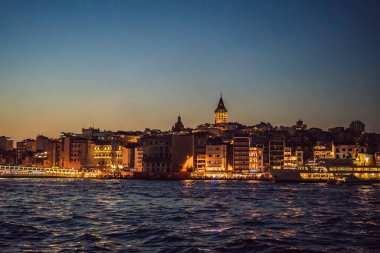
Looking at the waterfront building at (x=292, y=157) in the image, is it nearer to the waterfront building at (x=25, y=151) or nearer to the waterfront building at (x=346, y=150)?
the waterfront building at (x=346, y=150)

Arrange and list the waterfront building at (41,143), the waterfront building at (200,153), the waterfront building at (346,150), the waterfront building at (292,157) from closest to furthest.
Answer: the waterfront building at (346,150)
the waterfront building at (200,153)
the waterfront building at (292,157)
the waterfront building at (41,143)

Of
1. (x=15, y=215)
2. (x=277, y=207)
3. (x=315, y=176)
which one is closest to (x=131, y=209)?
(x=15, y=215)

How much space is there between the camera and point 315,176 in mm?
107688

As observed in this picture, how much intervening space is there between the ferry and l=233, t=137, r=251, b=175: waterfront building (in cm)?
2506

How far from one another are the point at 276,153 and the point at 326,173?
32721 millimetres

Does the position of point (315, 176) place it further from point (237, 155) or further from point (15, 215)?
point (15, 215)

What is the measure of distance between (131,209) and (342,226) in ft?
53.5

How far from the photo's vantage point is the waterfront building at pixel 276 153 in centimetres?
13838

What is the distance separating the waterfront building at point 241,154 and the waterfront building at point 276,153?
740cm

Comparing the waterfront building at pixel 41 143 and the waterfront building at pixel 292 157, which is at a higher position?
the waterfront building at pixel 41 143

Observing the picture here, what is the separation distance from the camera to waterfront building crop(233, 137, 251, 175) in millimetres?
135125

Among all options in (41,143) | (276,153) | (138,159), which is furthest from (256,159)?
(41,143)

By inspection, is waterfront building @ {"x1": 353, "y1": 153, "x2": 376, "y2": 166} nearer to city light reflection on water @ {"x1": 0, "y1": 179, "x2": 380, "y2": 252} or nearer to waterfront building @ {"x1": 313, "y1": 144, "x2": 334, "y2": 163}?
waterfront building @ {"x1": 313, "y1": 144, "x2": 334, "y2": 163}

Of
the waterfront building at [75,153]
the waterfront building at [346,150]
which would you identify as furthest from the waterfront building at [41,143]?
the waterfront building at [346,150]
